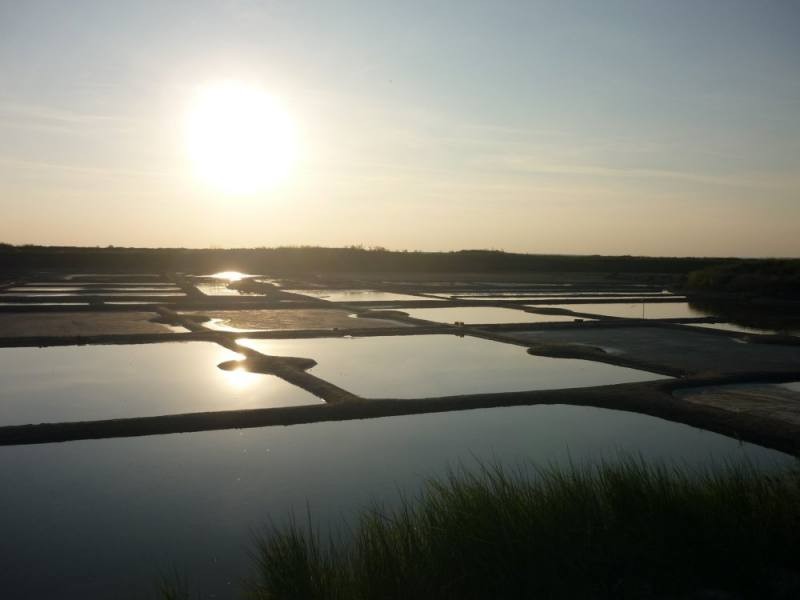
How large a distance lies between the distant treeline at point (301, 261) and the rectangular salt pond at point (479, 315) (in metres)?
24.7

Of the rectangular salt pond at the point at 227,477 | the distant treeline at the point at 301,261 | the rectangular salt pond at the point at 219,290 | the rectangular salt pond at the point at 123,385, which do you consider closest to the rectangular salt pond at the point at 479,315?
the rectangular salt pond at the point at 123,385

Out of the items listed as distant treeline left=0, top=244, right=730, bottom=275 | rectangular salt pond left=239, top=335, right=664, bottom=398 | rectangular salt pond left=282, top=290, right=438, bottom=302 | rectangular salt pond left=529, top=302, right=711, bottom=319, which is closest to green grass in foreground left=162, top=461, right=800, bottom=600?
rectangular salt pond left=239, top=335, right=664, bottom=398

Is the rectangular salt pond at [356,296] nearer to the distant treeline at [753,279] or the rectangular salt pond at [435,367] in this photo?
the rectangular salt pond at [435,367]

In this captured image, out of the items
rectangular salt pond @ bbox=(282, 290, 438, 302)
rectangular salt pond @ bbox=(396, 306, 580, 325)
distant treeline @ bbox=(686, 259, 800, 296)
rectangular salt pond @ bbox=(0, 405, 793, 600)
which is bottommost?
rectangular salt pond @ bbox=(0, 405, 793, 600)

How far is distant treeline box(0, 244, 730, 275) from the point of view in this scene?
46.2m

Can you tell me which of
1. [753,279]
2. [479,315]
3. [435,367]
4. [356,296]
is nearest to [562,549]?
[435,367]

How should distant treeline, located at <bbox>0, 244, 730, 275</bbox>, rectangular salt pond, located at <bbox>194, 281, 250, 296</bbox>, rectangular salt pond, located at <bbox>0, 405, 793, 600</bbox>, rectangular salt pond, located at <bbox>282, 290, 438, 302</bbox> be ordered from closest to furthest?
rectangular salt pond, located at <bbox>0, 405, 793, 600</bbox> < rectangular salt pond, located at <bbox>282, 290, 438, 302</bbox> < rectangular salt pond, located at <bbox>194, 281, 250, 296</bbox> < distant treeline, located at <bbox>0, 244, 730, 275</bbox>

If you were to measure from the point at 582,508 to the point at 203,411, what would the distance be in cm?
435

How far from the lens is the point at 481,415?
24.3 ft

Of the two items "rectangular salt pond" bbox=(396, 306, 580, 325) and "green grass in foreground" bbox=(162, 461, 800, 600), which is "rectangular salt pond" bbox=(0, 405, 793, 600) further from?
"rectangular salt pond" bbox=(396, 306, 580, 325)

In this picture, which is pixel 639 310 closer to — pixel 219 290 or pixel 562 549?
pixel 219 290

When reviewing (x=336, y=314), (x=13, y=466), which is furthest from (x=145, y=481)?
(x=336, y=314)

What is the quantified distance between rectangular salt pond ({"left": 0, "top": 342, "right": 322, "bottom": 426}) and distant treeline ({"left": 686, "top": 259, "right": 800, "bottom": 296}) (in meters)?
23.1

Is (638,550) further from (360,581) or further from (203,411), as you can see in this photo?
(203,411)
